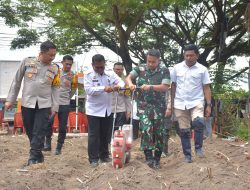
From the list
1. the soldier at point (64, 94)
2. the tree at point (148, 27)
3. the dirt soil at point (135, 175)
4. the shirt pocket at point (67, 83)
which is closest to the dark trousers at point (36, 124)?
the dirt soil at point (135, 175)

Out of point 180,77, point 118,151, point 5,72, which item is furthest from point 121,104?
point 5,72

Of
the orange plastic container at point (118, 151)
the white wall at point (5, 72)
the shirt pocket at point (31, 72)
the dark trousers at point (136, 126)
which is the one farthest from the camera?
the white wall at point (5, 72)

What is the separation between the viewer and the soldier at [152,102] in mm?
6992

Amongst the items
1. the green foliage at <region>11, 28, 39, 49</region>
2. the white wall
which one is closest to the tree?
the green foliage at <region>11, 28, 39, 49</region>

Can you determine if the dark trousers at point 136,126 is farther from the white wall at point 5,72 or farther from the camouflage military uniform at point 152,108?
the white wall at point 5,72

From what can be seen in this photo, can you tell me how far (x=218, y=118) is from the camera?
1194 cm

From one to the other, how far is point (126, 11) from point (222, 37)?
15.2 feet

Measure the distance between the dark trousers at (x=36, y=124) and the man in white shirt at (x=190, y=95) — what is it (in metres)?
1.91

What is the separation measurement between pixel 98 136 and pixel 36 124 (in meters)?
0.92

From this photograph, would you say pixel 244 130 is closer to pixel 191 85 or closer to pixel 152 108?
pixel 191 85

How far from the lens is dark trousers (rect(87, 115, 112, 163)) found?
7.30 metres

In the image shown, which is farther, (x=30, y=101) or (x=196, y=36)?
(x=196, y=36)

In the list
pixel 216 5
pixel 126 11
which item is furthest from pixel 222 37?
pixel 126 11

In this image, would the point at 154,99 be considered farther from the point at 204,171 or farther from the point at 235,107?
the point at 235,107
